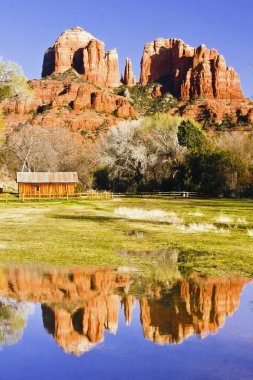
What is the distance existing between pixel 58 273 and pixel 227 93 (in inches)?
7188

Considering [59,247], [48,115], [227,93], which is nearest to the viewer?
[59,247]

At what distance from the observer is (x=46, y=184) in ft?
193

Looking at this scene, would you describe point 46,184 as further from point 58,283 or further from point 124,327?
point 124,327

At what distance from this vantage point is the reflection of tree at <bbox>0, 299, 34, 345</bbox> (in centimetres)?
807

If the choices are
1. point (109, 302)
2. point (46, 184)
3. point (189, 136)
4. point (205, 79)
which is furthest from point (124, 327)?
point (205, 79)

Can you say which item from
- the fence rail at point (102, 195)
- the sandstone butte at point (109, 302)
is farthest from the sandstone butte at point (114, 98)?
the sandstone butte at point (109, 302)

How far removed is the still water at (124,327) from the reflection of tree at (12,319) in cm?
2

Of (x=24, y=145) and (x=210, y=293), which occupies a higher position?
(x=24, y=145)

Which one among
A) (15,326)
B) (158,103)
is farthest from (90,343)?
(158,103)

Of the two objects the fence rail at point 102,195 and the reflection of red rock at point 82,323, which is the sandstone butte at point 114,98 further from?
the reflection of red rock at point 82,323

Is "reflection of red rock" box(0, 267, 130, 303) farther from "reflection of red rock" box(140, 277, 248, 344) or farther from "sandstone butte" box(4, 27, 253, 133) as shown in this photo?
"sandstone butte" box(4, 27, 253, 133)

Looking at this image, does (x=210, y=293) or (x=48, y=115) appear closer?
(x=210, y=293)

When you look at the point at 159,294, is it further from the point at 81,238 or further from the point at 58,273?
the point at 81,238

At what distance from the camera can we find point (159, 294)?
1062 centimetres
